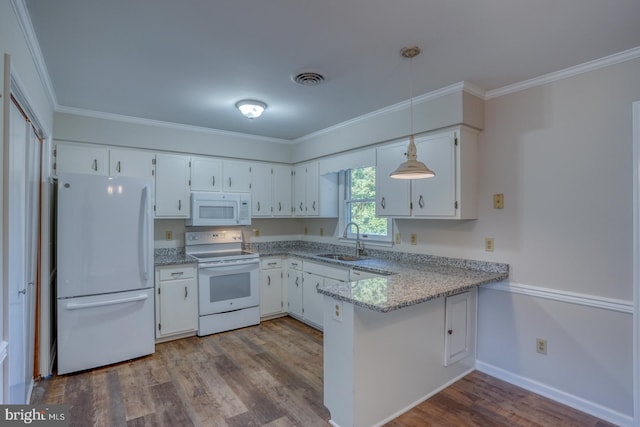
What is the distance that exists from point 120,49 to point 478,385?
11.9ft

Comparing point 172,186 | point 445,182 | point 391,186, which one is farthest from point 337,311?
point 172,186

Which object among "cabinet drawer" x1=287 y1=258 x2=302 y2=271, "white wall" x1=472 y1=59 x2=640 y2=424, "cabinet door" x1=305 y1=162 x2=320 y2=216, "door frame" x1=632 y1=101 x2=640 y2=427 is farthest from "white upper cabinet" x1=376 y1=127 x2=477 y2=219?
"cabinet drawer" x1=287 y1=258 x2=302 y2=271

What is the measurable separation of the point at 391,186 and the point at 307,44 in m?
1.69

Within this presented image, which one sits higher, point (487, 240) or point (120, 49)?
point (120, 49)

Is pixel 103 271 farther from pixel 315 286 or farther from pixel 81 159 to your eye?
pixel 315 286

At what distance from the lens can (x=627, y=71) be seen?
86.0 inches

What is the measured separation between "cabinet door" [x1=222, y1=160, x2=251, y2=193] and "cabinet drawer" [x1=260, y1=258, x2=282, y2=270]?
98 cm

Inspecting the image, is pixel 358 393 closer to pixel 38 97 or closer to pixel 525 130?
pixel 525 130

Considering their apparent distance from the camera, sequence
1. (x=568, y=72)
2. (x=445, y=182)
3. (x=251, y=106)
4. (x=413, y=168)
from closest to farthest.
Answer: (x=413, y=168)
(x=568, y=72)
(x=445, y=182)
(x=251, y=106)

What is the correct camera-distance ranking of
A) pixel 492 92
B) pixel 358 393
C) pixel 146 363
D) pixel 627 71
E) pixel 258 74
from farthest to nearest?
pixel 146 363, pixel 492 92, pixel 258 74, pixel 627 71, pixel 358 393

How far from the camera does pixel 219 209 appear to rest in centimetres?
412

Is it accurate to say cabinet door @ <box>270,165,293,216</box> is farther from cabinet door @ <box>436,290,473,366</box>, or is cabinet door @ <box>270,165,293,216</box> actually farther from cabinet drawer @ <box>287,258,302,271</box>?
cabinet door @ <box>436,290,473,366</box>

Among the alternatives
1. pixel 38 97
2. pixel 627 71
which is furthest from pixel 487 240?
pixel 38 97

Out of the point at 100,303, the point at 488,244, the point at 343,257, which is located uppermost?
the point at 488,244
